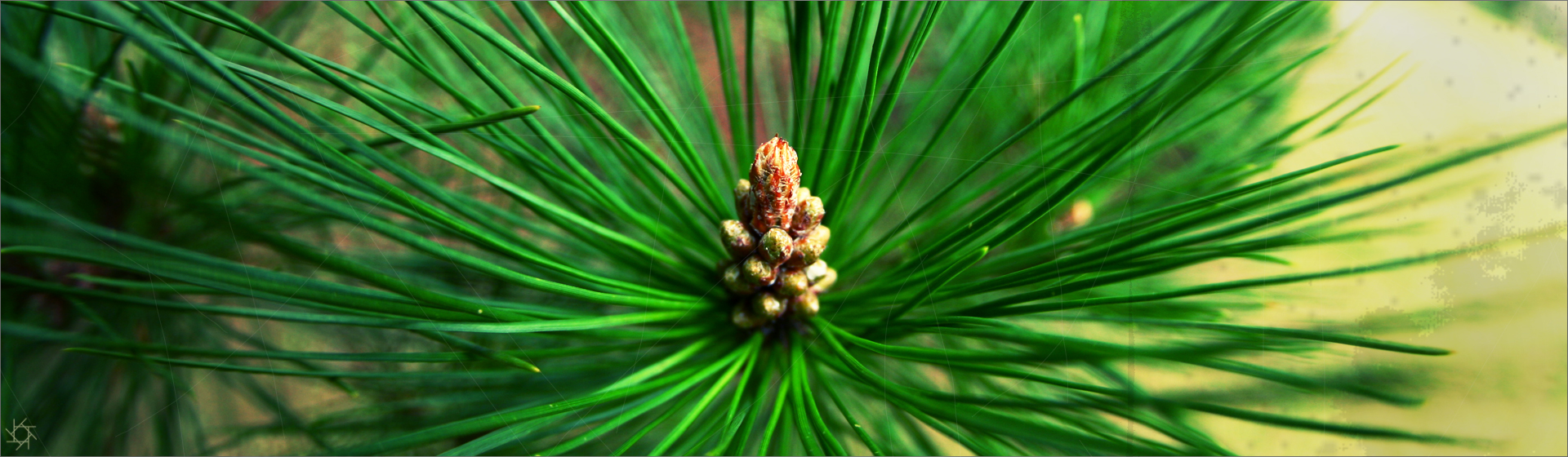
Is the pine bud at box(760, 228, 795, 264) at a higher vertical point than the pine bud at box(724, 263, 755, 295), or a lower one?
higher

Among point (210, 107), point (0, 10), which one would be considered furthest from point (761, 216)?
point (0, 10)

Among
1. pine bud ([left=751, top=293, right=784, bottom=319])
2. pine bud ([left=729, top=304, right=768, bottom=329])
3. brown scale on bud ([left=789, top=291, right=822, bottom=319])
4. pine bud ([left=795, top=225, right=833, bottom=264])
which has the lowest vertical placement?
pine bud ([left=729, top=304, right=768, bottom=329])

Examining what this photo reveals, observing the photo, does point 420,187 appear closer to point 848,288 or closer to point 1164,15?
point 848,288

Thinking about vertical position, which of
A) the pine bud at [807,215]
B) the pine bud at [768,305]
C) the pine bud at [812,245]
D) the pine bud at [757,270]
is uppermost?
the pine bud at [807,215]
